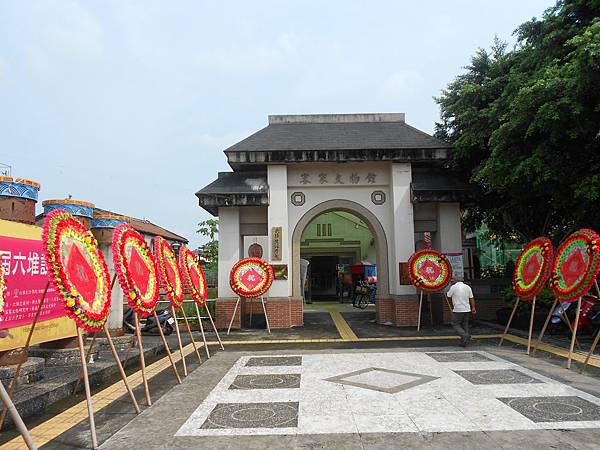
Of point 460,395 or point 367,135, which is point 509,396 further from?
point 367,135

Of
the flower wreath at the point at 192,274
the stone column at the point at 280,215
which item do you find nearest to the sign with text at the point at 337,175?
the stone column at the point at 280,215

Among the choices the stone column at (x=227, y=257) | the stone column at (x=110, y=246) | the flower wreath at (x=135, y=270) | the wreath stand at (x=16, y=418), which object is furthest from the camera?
the stone column at (x=227, y=257)

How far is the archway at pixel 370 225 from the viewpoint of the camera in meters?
Result: 13.2

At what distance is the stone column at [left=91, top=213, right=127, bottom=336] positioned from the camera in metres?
8.84

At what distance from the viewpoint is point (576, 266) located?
7.36 meters

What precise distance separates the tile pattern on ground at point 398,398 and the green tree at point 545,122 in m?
4.39

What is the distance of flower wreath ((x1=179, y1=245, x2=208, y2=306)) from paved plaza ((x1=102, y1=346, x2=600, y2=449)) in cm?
165

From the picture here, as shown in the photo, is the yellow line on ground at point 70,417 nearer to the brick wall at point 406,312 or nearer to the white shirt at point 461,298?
the white shirt at point 461,298

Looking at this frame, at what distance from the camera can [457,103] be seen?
42.3 ft

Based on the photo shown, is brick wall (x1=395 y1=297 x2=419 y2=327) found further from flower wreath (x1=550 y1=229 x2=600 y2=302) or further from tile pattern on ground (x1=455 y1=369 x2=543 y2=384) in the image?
tile pattern on ground (x1=455 y1=369 x2=543 y2=384)

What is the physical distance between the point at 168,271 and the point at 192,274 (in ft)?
4.59

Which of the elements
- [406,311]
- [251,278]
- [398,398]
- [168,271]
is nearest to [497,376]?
[398,398]

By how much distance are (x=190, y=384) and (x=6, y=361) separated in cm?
273

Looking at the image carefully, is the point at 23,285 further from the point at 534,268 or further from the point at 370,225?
the point at 370,225
